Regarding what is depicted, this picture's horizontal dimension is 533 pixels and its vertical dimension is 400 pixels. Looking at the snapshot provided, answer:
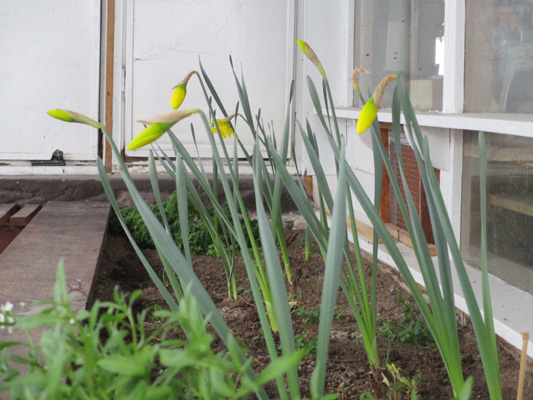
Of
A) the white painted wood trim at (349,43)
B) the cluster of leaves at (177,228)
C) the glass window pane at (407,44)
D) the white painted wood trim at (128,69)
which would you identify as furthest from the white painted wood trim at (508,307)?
the white painted wood trim at (128,69)

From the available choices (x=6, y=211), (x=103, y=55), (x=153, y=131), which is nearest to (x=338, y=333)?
(x=153, y=131)

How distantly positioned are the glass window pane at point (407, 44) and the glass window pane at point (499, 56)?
0.19m

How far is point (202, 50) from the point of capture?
3836mm

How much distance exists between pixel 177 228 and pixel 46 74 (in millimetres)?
1130

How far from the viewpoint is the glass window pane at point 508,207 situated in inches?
73.9

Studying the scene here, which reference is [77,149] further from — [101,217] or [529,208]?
[529,208]

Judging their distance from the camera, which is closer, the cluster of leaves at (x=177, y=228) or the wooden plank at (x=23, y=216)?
the cluster of leaves at (x=177, y=228)

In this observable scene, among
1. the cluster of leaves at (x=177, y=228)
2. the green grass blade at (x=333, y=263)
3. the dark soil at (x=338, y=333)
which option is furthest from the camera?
the cluster of leaves at (x=177, y=228)

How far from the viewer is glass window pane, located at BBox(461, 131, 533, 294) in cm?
188

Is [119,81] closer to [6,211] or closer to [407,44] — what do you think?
[6,211]

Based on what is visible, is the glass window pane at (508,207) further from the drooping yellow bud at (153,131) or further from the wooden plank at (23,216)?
the wooden plank at (23,216)

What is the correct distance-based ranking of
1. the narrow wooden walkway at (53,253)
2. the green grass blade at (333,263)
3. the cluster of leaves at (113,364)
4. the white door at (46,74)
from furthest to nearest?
the white door at (46,74)
the narrow wooden walkway at (53,253)
the green grass blade at (333,263)
the cluster of leaves at (113,364)

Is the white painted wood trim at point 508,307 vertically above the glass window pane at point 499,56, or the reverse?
the glass window pane at point 499,56

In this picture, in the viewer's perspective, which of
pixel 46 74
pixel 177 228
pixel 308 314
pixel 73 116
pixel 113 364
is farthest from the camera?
pixel 46 74
